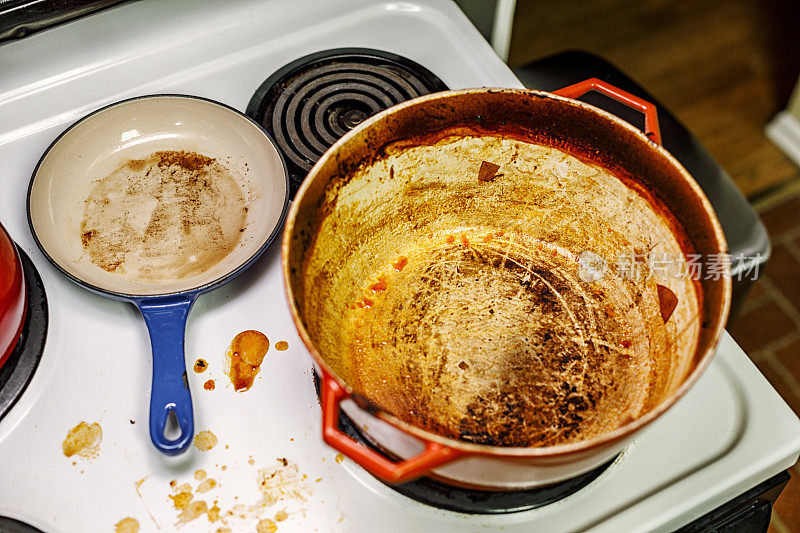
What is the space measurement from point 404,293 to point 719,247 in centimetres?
27

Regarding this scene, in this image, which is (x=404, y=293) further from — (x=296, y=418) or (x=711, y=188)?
(x=711, y=188)

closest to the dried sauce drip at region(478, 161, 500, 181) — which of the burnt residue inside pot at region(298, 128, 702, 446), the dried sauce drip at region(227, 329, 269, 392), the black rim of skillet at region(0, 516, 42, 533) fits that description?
the burnt residue inside pot at region(298, 128, 702, 446)

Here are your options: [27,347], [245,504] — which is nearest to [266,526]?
[245,504]

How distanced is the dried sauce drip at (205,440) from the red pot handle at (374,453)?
0.43 feet

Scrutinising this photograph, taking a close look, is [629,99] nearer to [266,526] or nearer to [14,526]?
[266,526]

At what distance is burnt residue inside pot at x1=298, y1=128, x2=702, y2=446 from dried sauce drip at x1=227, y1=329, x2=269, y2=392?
2.2 inches

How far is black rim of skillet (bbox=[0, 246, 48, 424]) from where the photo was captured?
1.78 ft

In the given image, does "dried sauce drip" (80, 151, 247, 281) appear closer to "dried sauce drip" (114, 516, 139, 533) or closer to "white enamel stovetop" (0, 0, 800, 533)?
"white enamel stovetop" (0, 0, 800, 533)

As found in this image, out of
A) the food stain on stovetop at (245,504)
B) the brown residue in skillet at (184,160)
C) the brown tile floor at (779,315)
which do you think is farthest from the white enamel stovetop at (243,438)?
the brown tile floor at (779,315)

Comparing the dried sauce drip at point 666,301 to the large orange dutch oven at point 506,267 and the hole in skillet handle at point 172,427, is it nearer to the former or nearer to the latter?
the large orange dutch oven at point 506,267

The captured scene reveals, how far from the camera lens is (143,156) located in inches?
26.8

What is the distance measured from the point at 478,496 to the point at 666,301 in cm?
23

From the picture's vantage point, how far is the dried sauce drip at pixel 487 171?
66cm

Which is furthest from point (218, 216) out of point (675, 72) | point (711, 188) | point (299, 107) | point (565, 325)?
point (675, 72)
